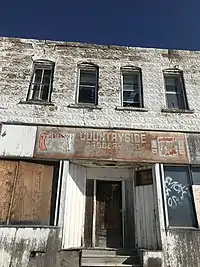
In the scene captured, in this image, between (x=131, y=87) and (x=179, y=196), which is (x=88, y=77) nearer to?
(x=131, y=87)

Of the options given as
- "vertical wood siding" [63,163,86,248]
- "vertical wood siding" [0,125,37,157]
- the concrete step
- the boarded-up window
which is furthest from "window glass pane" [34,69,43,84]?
the concrete step

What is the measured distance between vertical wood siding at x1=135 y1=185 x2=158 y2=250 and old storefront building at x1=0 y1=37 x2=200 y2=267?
3 centimetres

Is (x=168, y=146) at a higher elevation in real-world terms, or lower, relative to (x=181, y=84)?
lower

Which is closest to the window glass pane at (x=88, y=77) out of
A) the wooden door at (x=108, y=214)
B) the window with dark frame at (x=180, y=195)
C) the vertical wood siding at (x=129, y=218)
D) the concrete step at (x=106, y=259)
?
the wooden door at (x=108, y=214)

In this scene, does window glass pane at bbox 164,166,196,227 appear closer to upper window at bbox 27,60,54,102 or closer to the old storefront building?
the old storefront building

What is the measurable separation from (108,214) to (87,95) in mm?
4250

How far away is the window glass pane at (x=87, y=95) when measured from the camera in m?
9.16

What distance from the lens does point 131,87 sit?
9672 millimetres

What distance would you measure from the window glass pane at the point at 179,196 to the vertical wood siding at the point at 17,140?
433 centimetres

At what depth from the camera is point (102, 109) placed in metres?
8.75

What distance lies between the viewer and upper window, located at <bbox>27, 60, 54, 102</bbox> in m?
9.09

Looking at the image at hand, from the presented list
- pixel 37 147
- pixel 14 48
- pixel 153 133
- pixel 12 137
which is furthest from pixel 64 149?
pixel 14 48

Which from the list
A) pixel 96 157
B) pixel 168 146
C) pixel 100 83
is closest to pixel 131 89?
pixel 100 83

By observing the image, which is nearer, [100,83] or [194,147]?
[194,147]
